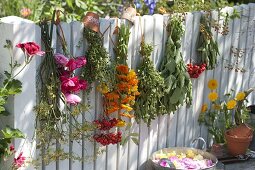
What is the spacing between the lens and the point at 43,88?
11.4ft

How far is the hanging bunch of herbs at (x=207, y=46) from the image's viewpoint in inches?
186

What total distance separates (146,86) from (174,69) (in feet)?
1.10

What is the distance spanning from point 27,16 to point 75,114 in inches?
96.9

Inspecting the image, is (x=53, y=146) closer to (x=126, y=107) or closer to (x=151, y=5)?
(x=126, y=107)

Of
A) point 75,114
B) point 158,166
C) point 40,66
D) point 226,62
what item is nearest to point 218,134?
point 226,62

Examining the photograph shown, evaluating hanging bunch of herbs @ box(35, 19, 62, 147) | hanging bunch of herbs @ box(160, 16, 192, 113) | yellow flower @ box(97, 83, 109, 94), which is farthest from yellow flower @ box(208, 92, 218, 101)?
hanging bunch of herbs @ box(35, 19, 62, 147)

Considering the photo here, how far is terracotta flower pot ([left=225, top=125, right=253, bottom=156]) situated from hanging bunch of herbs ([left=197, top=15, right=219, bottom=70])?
63cm

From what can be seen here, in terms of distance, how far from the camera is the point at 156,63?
438 centimetres

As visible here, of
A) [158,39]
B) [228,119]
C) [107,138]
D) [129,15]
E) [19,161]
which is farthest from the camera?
[228,119]

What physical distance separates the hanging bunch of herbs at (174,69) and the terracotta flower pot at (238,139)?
0.74 metres

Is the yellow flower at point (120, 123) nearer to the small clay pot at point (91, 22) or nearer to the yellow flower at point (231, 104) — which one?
the small clay pot at point (91, 22)

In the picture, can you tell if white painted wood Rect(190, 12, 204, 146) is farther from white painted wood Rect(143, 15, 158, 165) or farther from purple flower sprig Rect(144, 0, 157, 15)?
purple flower sprig Rect(144, 0, 157, 15)

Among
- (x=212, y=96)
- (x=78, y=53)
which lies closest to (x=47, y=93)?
(x=78, y=53)

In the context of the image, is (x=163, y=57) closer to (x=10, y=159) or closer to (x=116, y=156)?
(x=116, y=156)
